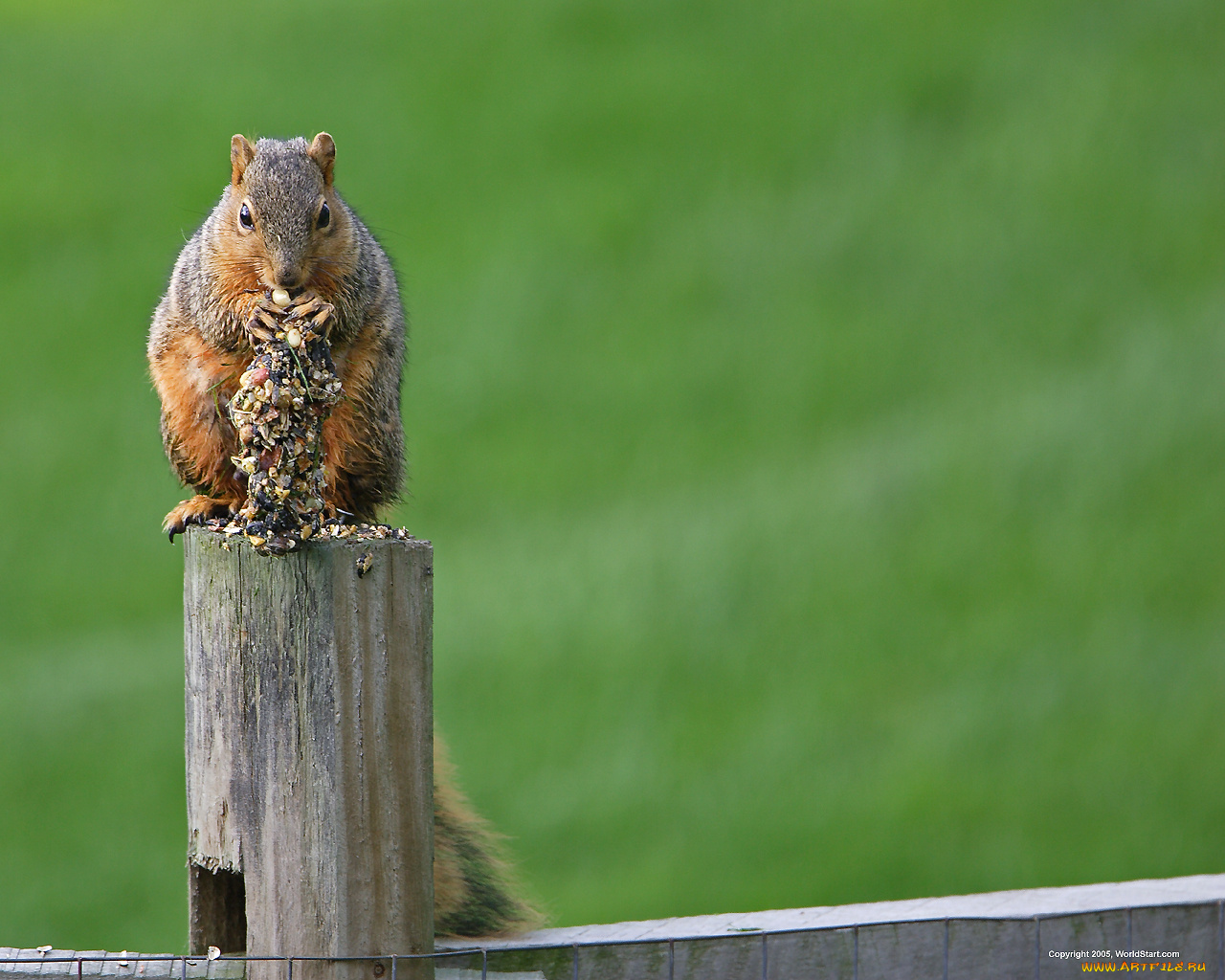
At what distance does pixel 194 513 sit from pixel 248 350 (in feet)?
1.37

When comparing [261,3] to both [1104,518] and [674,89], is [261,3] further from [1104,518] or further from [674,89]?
[1104,518]

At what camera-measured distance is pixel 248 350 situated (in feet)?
6.91

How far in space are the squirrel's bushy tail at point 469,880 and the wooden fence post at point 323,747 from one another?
362mm

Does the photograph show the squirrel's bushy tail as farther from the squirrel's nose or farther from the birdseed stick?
the squirrel's nose

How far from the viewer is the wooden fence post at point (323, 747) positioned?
5.02 ft

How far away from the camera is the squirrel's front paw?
2.38 meters

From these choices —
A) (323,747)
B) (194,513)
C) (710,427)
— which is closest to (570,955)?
(323,747)

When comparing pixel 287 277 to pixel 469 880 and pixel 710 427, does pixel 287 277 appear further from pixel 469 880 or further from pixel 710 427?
pixel 710 427

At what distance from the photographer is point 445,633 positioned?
5.99 m

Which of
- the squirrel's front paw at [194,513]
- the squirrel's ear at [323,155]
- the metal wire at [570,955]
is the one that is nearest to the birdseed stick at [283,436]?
the metal wire at [570,955]

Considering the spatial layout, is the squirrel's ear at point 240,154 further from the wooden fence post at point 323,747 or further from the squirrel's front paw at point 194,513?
the wooden fence post at point 323,747

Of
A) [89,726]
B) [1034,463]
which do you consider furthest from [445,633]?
[1034,463]

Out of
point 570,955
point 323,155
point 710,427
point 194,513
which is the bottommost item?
point 570,955

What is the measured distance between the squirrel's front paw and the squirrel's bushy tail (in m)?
0.59
